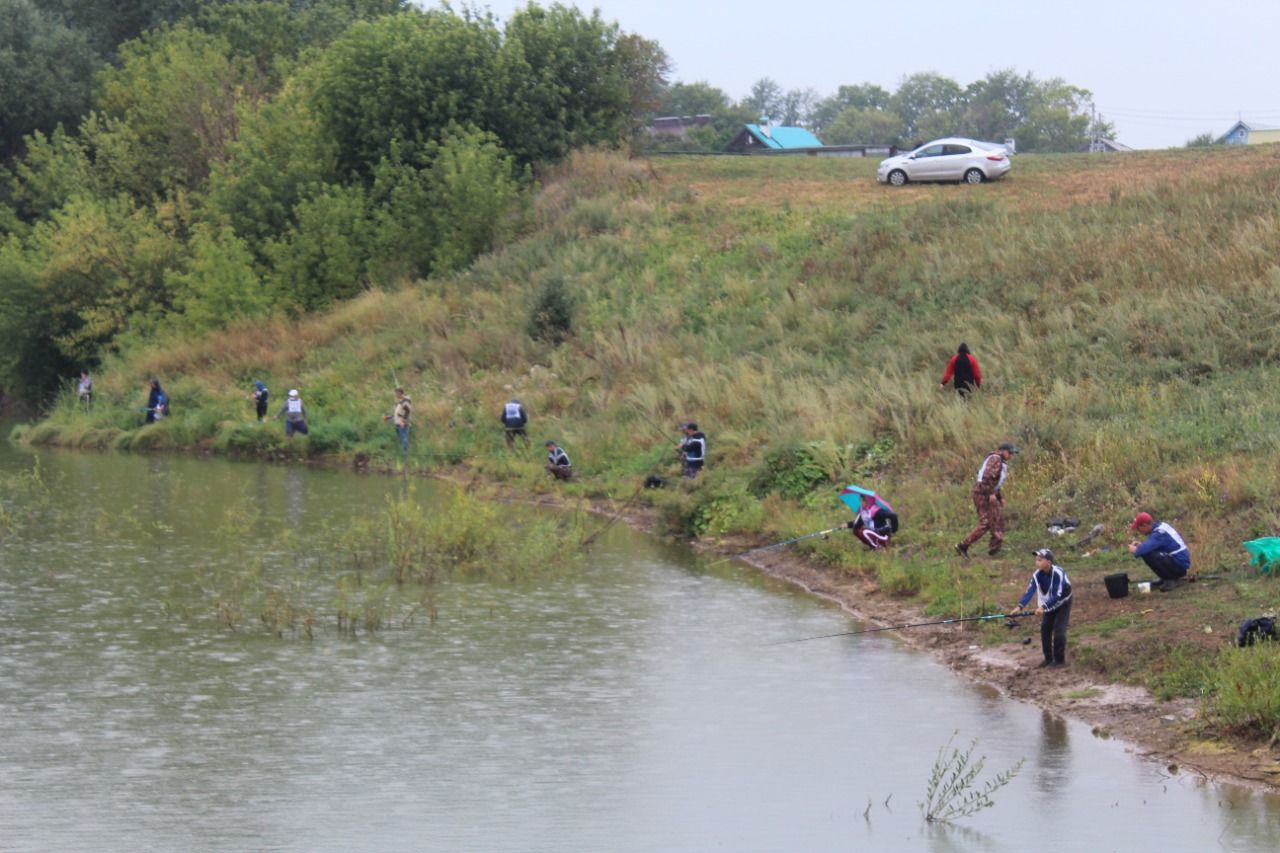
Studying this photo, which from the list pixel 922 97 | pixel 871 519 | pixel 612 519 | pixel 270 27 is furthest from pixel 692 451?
pixel 922 97

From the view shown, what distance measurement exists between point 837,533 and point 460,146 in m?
27.3

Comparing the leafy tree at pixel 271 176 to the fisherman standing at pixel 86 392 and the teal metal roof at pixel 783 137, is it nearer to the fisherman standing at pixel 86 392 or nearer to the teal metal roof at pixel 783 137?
the fisherman standing at pixel 86 392

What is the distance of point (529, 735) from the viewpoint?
14289 mm

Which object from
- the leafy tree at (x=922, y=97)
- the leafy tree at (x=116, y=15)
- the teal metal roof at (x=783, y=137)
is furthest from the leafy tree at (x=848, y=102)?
the leafy tree at (x=116, y=15)

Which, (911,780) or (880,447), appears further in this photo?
(880,447)

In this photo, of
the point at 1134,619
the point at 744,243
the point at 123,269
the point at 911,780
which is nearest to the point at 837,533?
the point at 1134,619

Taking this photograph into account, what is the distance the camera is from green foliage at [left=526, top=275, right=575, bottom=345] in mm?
38812

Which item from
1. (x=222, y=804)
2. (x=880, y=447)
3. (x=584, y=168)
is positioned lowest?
(x=222, y=804)

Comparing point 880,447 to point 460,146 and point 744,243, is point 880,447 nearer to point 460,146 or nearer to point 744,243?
point 744,243

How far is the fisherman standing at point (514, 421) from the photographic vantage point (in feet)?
107

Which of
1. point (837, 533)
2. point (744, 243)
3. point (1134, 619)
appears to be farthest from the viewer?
point (744, 243)

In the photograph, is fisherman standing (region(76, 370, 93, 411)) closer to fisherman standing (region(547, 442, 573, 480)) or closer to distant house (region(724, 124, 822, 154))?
fisherman standing (region(547, 442, 573, 480))

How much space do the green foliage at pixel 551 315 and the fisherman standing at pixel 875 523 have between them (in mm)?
17654

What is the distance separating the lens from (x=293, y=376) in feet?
138
